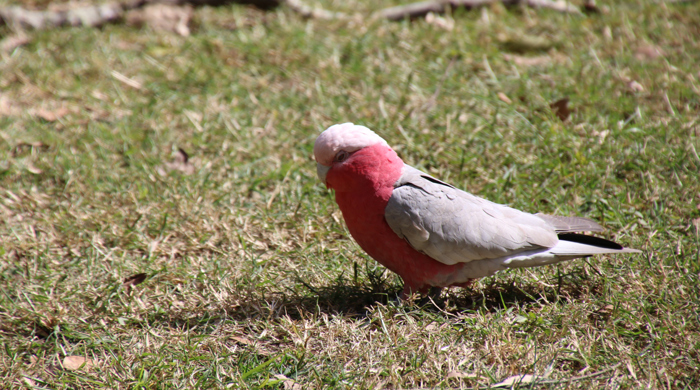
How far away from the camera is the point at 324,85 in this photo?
485cm

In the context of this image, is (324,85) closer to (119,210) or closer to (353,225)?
(119,210)

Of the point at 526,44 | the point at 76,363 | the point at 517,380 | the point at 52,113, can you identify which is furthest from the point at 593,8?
the point at 76,363

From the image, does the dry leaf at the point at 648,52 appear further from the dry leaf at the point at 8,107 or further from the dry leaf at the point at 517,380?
the dry leaf at the point at 8,107

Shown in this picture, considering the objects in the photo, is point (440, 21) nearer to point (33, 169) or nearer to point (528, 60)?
point (528, 60)

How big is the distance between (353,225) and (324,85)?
2.29 meters

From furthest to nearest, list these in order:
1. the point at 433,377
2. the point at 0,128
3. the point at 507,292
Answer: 1. the point at 0,128
2. the point at 507,292
3. the point at 433,377

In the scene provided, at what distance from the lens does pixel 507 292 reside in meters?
3.03

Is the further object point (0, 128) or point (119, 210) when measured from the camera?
point (0, 128)

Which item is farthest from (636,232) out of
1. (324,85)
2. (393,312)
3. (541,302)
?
(324,85)

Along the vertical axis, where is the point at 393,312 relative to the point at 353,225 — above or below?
below

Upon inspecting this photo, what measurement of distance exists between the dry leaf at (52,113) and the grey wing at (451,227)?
3155 millimetres

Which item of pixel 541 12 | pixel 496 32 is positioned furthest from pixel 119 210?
pixel 541 12

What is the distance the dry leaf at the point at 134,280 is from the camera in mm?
3139

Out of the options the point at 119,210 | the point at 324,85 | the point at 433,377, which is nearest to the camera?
the point at 433,377
